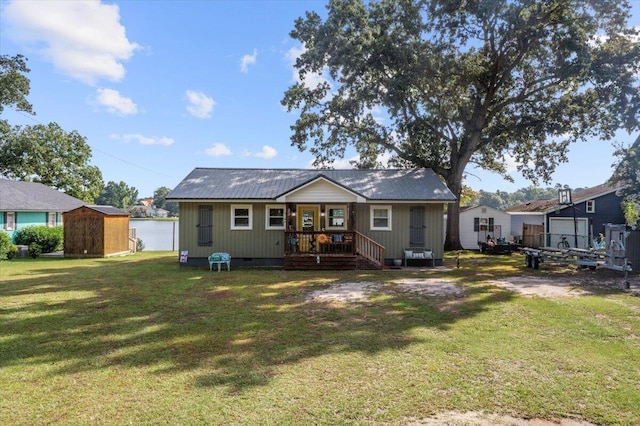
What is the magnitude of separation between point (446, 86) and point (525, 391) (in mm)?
19353

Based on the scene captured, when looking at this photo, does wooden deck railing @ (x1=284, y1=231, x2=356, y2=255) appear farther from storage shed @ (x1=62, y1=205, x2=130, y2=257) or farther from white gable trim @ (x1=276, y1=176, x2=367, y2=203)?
storage shed @ (x1=62, y1=205, x2=130, y2=257)

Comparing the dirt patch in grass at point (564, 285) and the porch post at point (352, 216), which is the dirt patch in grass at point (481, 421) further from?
the porch post at point (352, 216)

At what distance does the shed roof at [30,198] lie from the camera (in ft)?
72.6

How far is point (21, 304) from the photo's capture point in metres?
8.21

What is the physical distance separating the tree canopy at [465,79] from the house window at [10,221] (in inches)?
739

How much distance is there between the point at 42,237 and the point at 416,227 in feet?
67.0

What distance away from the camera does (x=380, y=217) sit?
15.4 meters

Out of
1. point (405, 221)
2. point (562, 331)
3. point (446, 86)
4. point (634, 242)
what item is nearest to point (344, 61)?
point (446, 86)

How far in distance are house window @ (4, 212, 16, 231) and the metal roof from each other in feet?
46.4

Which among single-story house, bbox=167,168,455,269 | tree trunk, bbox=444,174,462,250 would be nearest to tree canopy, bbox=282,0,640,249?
tree trunk, bbox=444,174,462,250

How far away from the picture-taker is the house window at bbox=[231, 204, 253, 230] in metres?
15.0

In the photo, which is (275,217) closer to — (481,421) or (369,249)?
(369,249)

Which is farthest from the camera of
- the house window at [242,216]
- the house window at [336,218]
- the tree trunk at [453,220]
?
the tree trunk at [453,220]

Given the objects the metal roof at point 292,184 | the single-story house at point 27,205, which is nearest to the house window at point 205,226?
the metal roof at point 292,184
